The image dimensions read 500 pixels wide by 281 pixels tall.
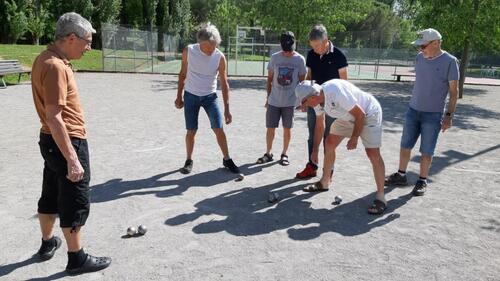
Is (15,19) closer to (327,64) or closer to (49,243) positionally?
(327,64)

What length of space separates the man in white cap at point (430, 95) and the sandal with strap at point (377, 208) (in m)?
0.81

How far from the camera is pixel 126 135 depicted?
7.93 meters

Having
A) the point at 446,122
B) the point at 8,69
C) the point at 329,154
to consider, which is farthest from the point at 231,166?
the point at 8,69

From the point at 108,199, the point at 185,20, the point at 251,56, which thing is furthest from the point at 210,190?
the point at 185,20

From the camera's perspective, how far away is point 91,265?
3.39m

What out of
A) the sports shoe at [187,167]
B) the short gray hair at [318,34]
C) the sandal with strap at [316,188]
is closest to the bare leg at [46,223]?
the sports shoe at [187,167]

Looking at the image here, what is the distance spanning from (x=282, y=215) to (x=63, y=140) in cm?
248

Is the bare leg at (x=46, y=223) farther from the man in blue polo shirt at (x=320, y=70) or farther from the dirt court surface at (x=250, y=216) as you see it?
the man in blue polo shirt at (x=320, y=70)

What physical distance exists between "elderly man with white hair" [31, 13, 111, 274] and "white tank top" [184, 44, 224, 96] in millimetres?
2539

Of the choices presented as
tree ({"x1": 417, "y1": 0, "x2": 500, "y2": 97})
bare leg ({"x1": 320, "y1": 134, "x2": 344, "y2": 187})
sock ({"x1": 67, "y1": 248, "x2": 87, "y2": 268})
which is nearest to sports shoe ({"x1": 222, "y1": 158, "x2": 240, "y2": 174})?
bare leg ({"x1": 320, "y1": 134, "x2": 344, "y2": 187})

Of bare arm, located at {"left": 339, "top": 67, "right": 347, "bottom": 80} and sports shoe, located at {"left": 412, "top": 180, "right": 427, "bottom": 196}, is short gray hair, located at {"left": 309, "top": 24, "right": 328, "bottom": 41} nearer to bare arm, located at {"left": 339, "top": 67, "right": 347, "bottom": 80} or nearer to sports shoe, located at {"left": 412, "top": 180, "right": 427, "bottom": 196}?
bare arm, located at {"left": 339, "top": 67, "right": 347, "bottom": 80}

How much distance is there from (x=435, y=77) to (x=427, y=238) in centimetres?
196

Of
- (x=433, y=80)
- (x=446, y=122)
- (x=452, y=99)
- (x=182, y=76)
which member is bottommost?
(x=446, y=122)

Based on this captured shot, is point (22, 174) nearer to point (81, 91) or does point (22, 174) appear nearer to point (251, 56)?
point (81, 91)
